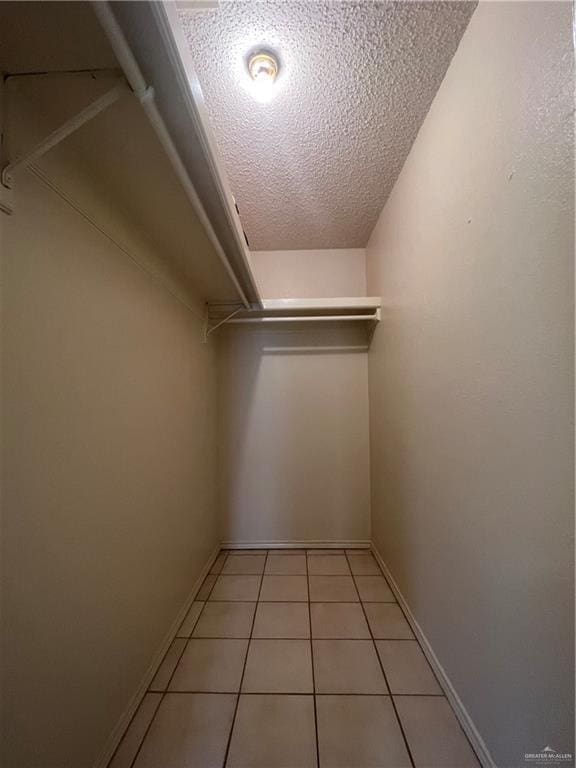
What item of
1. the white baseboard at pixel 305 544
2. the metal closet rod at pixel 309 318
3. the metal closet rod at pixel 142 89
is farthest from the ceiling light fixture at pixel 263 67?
the white baseboard at pixel 305 544

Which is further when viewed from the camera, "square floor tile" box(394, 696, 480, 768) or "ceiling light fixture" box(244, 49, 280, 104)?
"ceiling light fixture" box(244, 49, 280, 104)

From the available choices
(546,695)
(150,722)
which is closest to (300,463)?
(150,722)

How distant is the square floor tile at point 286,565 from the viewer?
2.23 metres

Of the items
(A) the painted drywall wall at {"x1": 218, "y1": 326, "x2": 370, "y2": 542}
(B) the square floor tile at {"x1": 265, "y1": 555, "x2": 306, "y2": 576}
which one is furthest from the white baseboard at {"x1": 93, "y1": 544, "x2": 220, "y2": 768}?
(A) the painted drywall wall at {"x1": 218, "y1": 326, "x2": 370, "y2": 542}

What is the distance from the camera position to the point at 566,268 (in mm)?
694

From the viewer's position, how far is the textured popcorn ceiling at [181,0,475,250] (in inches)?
41.7

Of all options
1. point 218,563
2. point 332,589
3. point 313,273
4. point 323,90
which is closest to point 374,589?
point 332,589

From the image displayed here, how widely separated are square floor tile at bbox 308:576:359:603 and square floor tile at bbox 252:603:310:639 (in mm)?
139

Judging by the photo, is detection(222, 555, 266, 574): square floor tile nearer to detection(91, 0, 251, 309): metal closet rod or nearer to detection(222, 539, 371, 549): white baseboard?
detection(222, 539, 371, 549): white baseboard

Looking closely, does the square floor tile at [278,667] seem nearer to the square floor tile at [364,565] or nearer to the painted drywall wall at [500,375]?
the painted drywall wall at [500,375]

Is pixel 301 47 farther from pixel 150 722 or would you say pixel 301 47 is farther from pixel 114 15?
pixel 150 722

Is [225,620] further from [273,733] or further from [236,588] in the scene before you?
[273,733]

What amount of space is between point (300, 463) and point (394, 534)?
3.11 feet

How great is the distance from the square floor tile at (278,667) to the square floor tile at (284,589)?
1.16ft
